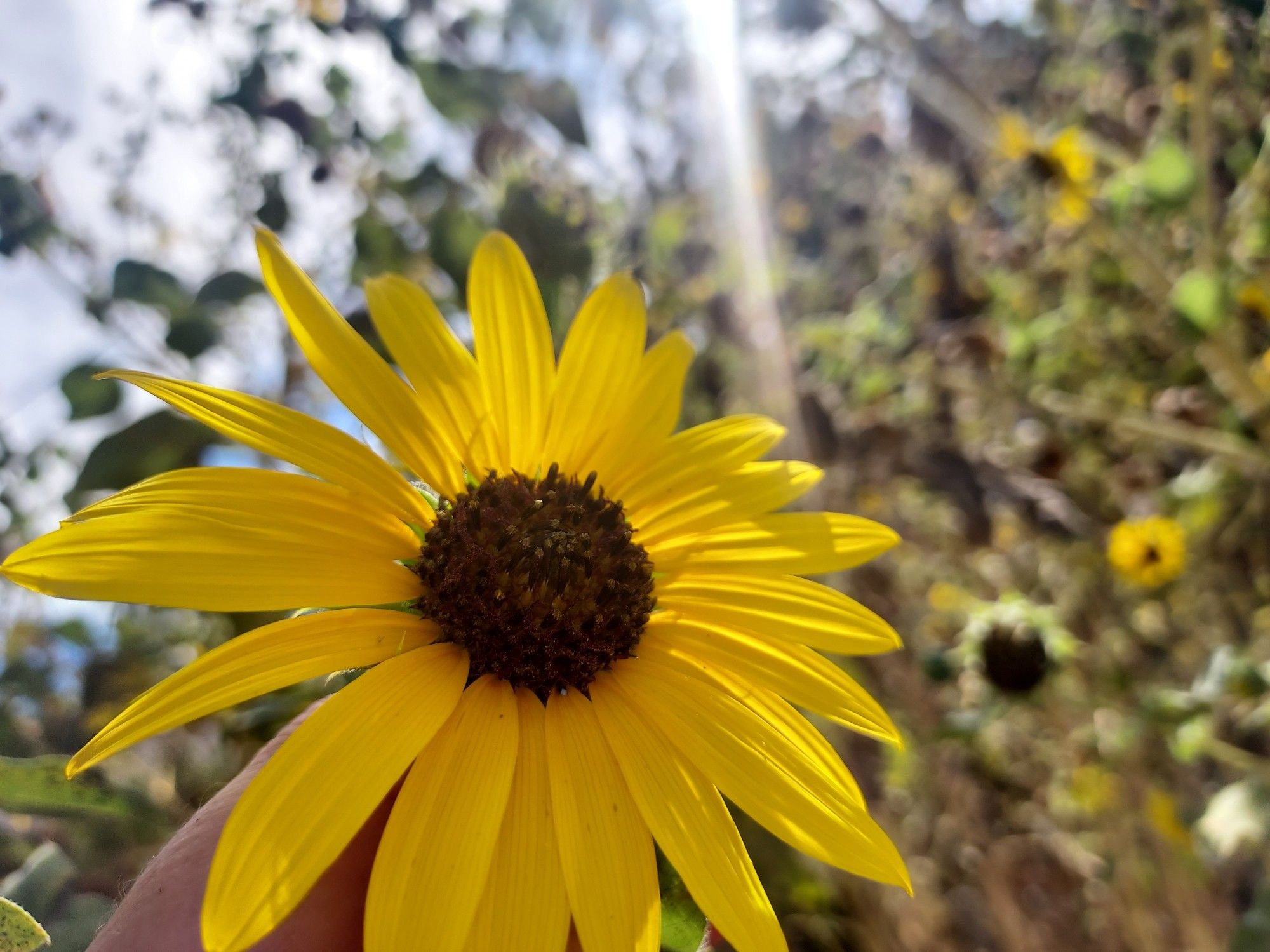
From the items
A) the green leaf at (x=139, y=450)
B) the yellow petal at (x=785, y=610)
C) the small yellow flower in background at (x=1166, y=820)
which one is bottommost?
the small yellow flower in background at (x=1166, y=820)

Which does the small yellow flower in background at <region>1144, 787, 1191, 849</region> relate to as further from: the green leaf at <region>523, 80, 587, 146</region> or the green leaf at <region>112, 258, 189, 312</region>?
the green leaf at <region>112, 258, 189, 312</region>

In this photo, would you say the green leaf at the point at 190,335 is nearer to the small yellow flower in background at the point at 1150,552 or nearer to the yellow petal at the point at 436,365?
the yellow petal at the point at 436,365

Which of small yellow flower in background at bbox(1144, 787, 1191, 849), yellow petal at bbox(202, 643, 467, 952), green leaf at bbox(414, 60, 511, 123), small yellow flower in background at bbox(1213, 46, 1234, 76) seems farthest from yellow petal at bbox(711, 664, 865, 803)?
small yellow flower in background at bbox(1144, 787, 1191, 849)

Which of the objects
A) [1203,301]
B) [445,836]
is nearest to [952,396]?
[1203,301]

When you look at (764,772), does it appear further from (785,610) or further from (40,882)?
(40,882)

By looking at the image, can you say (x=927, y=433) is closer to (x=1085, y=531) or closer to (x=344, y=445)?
(x=1085, y=531)

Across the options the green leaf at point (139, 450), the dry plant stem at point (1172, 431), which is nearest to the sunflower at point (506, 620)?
the green leaf at point (139, 450)
